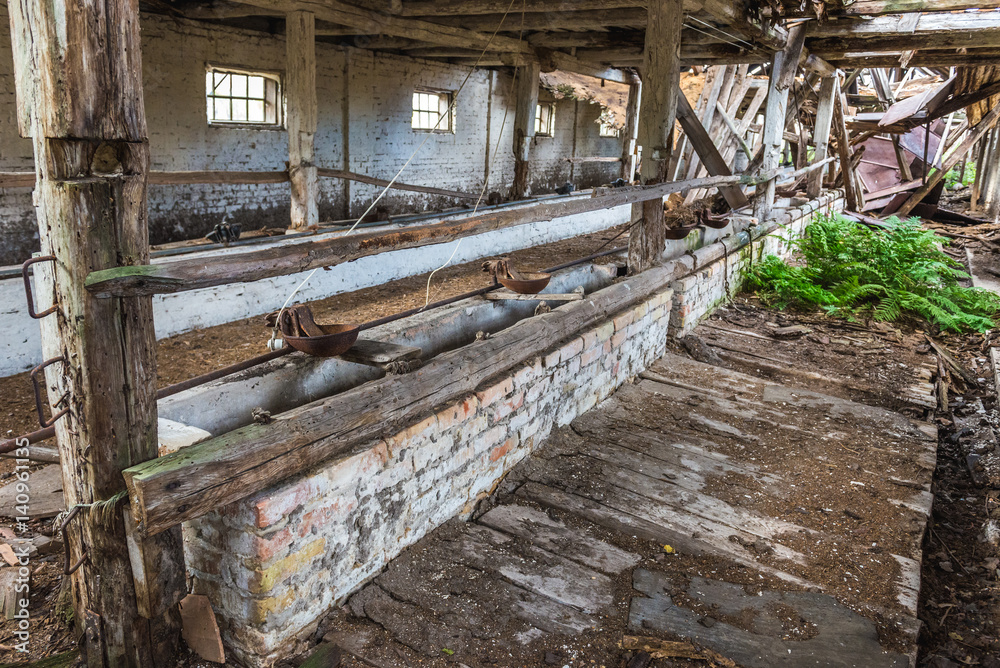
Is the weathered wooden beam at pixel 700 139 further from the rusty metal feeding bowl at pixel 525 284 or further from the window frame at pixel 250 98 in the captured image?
the window frame at pixel 250 98

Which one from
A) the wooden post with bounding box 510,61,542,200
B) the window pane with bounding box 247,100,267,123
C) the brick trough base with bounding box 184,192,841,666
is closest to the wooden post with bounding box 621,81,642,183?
the wooden post with bounding box 510,61,542,200

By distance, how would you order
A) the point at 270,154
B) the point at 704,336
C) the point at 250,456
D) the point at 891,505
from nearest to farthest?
the point at 250,456 < the point at 891,505 < the point at 704,336 < the point at 270,154

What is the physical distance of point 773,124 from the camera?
29.1 ft

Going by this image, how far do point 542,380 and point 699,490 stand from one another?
1.07m

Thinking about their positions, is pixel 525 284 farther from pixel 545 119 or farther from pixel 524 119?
pixel 545 119

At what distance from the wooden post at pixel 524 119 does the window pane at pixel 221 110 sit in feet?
15.0

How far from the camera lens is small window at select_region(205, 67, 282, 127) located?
878 cm

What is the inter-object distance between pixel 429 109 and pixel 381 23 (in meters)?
4.77

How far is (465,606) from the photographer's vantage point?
9.13 ft

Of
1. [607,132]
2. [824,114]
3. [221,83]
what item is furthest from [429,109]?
[607,132]

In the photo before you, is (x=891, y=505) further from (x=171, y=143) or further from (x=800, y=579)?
(x=171, y=143)

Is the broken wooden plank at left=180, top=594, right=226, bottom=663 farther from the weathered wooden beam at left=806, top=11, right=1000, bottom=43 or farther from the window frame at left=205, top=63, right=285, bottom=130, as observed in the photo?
the weathered wooden beam at left=806, top=11, right=1000, bottom=43

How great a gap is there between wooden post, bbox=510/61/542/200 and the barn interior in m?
2.46

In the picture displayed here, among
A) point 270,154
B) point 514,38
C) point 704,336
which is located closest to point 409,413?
point 704,336
